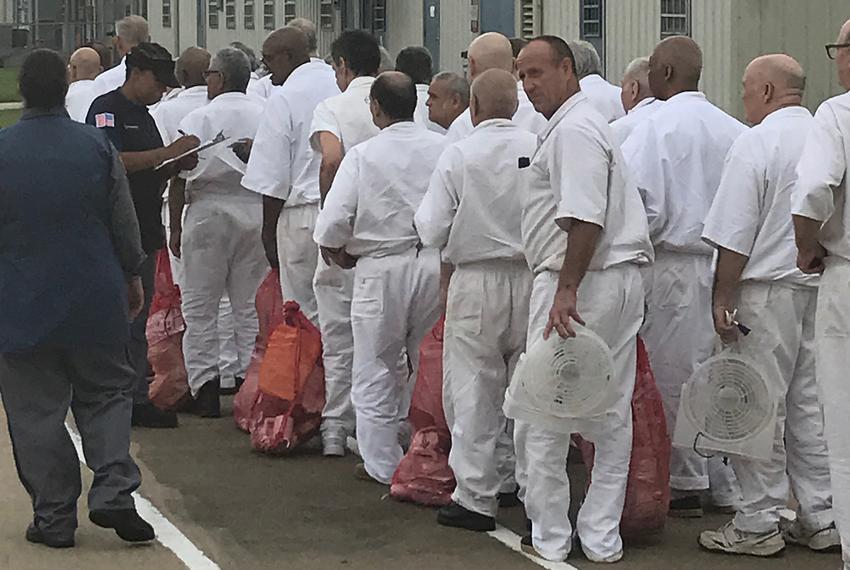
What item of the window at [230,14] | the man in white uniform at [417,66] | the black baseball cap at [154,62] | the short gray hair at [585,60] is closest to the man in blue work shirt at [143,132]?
the black baseball cap at [154,62]

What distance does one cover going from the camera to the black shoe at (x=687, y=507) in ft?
30.1

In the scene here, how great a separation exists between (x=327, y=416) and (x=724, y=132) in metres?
2.87

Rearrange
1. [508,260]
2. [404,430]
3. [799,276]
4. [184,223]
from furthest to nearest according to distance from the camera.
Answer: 1. [184,223]
2. [404,430]
3. [508,260]
4. [799,276]

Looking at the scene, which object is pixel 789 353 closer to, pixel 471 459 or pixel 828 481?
pixel 828 481

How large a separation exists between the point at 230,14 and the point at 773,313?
22.7m

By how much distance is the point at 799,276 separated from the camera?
27.0 ft

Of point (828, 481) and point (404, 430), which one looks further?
point (404, 430)

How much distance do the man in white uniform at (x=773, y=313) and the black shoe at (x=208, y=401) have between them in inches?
174

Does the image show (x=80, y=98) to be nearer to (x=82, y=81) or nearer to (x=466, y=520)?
(x=82, y=81)

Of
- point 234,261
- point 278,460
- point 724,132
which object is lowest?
point 278,460

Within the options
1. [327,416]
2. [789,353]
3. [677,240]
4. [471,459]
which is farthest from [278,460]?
[789,353]

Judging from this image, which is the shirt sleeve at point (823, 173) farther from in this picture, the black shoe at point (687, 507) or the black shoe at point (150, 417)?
the black shoe at point (150, 417)

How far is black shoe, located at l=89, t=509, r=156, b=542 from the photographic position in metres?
8.34

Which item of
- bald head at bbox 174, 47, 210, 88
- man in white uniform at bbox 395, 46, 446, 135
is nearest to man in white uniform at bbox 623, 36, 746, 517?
man in white uniform at bbox 395, 46, 446, 135
